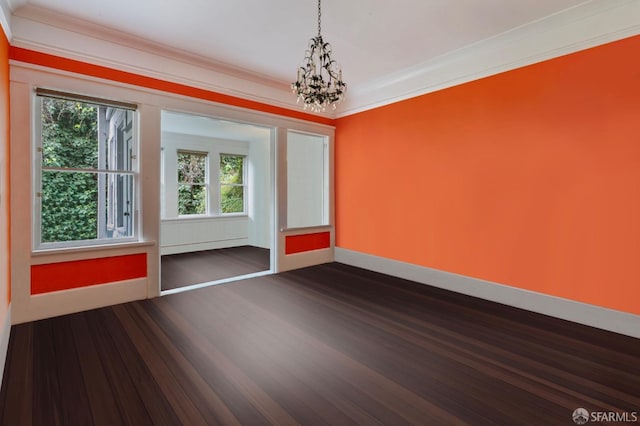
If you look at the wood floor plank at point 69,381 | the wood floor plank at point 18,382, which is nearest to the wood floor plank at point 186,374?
the wood floor plank at point 69,381

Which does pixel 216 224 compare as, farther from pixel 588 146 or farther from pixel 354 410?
pixel 588 146

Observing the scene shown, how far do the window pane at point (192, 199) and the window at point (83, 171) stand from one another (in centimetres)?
Answer: 318

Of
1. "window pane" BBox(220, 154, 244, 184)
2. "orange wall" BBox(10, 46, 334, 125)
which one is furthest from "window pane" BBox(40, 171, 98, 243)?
"window pane" BBox(220, 154, 244, 184)

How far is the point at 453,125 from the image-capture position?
12.8 feet

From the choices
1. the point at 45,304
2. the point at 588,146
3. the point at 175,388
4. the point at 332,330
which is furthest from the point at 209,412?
the point at 588,146

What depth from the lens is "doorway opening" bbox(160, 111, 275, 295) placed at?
20.3ft

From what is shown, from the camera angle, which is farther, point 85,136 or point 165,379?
point 85,136

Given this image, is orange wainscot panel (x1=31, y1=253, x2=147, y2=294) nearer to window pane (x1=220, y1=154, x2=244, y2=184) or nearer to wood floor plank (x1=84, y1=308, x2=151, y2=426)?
wood floor plank (x1=84, y1=308, x2=151, y2=426)

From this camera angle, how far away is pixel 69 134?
325 centimetres

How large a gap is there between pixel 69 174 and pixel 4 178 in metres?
0.78

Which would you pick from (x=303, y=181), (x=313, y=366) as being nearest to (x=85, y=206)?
(x=313, y=366)

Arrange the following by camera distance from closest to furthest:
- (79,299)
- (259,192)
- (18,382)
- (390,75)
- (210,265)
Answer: (18,382) → (79,299) → (390,75) → (210,265) → (259,192)

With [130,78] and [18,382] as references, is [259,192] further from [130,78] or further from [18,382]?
[18,382]

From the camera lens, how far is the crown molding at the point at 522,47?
108 inches
